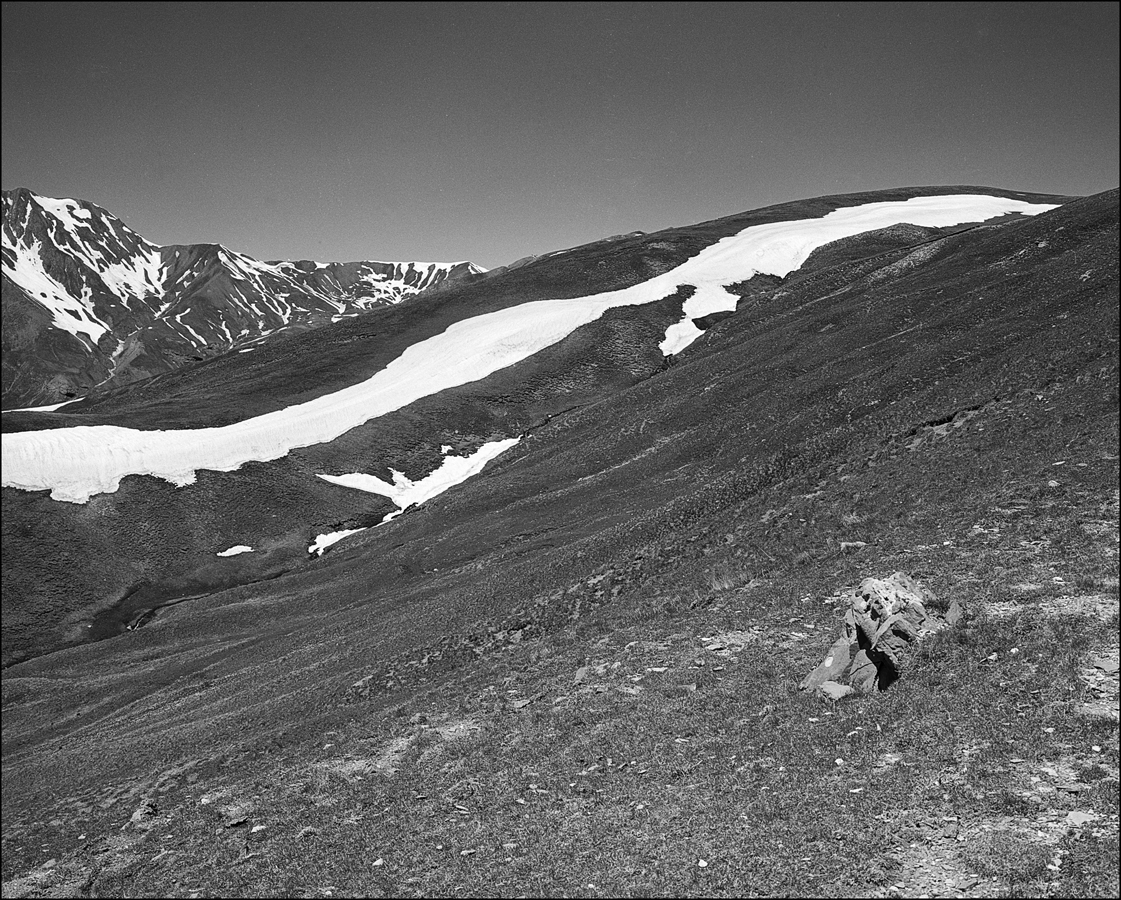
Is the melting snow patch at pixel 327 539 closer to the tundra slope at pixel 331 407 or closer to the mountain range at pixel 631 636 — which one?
the mountain range at pixel 631 636

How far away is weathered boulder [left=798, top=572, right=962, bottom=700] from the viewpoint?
15.0m

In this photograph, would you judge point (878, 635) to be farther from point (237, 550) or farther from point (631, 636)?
point (237, 550)

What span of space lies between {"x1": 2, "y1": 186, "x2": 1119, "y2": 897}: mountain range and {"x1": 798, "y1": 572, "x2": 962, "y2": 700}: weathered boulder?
511 mm

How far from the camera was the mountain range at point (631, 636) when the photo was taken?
11672 mm

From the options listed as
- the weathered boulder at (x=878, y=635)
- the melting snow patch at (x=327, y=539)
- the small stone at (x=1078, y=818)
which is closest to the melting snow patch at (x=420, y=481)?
the melting snow patch at (x=327, y=539)

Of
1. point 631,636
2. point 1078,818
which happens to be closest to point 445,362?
point 631,636

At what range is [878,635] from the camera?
1534 cm

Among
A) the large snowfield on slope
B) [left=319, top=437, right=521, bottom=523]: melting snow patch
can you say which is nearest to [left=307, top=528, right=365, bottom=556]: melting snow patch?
[left=319, top=437, right=521, bottom=523]: melting snow patch

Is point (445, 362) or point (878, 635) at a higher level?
point (445, 362)

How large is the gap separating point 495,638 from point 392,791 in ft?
34.4

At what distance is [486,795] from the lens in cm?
1445

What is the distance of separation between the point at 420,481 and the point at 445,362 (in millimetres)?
26520

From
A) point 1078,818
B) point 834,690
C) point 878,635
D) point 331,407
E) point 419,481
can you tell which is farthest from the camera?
point 331,407

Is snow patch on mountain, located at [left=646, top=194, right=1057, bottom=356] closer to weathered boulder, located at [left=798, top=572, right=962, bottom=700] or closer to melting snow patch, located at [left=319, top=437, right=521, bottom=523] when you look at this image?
melting snow patch, located at [left=319, top=437, right=521, bottom=523]
